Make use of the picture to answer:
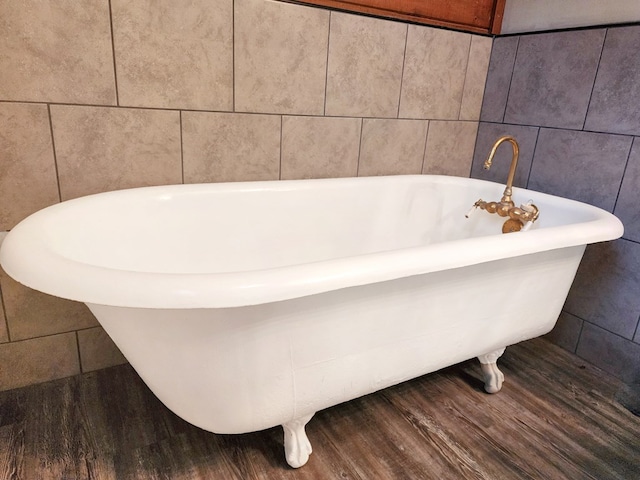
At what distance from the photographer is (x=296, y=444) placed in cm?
103

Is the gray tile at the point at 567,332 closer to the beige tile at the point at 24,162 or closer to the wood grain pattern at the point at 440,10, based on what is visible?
the wood grain pattern at the point at 440,10

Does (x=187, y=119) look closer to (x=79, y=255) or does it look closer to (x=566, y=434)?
(x=79, y=255)

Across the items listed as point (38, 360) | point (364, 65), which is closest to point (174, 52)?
point (364, 65)

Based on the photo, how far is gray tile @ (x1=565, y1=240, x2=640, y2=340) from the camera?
1.49 meters

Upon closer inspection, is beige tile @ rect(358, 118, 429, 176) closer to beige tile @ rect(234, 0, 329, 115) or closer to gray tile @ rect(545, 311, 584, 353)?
beige tile @ rect(234, 0, 329, 115)

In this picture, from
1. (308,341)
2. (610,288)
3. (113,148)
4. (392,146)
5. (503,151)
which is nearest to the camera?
(308,341)

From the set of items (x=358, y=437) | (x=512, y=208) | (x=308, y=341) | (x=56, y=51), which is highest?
(x=56, y=51)

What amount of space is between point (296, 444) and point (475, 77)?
162cm

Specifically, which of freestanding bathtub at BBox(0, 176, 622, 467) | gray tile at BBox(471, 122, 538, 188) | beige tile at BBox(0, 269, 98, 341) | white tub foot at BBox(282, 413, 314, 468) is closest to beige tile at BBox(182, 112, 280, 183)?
freestanding bathtub at BBox(0, 176, 622, 467)

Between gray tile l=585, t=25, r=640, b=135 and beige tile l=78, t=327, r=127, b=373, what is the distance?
178cm

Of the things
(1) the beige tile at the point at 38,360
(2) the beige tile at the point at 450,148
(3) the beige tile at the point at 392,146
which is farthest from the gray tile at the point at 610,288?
(1) the beige tile at the point at 38,360

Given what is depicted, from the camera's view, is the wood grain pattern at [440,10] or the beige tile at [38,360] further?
the wood grain pattern at [440,10]

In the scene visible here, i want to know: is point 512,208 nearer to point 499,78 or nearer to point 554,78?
point 554,78

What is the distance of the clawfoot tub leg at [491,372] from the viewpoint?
134cm
